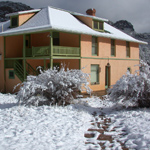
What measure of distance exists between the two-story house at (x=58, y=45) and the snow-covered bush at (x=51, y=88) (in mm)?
5583

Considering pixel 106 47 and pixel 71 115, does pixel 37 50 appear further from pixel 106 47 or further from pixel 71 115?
pixel 71 115

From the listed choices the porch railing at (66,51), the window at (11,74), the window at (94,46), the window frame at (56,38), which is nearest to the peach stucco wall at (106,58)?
the window at (94,46)

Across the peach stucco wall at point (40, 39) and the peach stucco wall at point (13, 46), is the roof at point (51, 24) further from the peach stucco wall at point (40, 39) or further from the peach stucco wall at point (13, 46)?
the peach stucco wall at point (40, 39)

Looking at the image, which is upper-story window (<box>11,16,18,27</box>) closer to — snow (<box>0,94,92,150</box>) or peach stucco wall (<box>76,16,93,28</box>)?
peach stucco wall (<box>76,16,93,28</box>)

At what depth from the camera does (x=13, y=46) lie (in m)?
19.8

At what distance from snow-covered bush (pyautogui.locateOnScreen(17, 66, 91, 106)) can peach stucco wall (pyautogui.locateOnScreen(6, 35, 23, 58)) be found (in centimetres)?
958

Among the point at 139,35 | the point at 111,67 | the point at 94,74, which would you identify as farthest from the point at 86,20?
the point at 139,35

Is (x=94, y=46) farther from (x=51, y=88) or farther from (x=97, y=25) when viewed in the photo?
(x=51, y=88)

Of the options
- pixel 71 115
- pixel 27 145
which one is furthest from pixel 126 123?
pixel 27 145

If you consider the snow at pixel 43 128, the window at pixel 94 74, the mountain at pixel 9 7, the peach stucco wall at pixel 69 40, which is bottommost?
the snow at pixel 43 128

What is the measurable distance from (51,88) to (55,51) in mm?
6459

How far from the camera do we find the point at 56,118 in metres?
8.55

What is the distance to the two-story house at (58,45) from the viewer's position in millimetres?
17375

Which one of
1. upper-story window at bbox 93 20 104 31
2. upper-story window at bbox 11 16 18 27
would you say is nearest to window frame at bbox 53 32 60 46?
upper-story window at bbox 11 16 18 27
